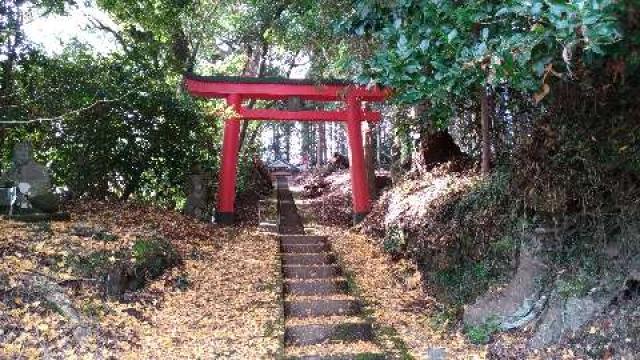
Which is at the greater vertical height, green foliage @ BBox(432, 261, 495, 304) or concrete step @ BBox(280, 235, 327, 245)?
concrete step @ BBox(280, 235, 327, 245)

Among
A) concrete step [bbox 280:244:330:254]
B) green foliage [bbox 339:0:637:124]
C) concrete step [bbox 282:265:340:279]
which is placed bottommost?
concrete step [bbox 282:265:340:279]

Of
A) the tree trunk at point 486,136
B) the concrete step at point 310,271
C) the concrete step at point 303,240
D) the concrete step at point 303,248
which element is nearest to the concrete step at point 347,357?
the concrete step at point 310,271

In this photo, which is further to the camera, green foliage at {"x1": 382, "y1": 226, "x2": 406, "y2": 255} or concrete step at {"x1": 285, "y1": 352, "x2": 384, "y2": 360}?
green foliage at {"x1": 382, "y1": 226, "x2": 406, "y2": 255}

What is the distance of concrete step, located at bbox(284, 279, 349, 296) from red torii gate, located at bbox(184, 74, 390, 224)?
3.85 m

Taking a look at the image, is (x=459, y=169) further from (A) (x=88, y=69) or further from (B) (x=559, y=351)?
(A) (x=88, y=69)

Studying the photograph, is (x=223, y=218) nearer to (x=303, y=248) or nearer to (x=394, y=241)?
(x=303, y=248)

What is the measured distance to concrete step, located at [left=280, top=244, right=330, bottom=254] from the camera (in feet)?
30.1

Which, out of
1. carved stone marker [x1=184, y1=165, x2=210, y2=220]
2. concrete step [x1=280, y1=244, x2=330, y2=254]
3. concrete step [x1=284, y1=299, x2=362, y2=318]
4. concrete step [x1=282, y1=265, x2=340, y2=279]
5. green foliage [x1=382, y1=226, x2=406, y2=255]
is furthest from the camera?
carved stone marker [x1=184, y1=165, x2=210, y2=220]

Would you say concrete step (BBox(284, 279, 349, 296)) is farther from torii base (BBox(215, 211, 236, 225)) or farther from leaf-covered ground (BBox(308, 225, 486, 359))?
torii base (BBox(215, 211, 236, 225))

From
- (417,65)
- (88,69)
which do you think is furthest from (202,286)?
(88,69)

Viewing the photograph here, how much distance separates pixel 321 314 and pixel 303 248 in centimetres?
289

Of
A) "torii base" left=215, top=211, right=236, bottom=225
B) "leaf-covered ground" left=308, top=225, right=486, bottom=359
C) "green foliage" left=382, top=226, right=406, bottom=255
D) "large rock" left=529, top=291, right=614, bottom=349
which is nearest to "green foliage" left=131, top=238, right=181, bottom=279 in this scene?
"leaf-covered ground" left=308, top=225, right=486, bottom=359

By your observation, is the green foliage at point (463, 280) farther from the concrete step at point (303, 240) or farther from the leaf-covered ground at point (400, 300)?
the concrete step at point (303, 240)

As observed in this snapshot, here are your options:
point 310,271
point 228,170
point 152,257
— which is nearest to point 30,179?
point 152,257
